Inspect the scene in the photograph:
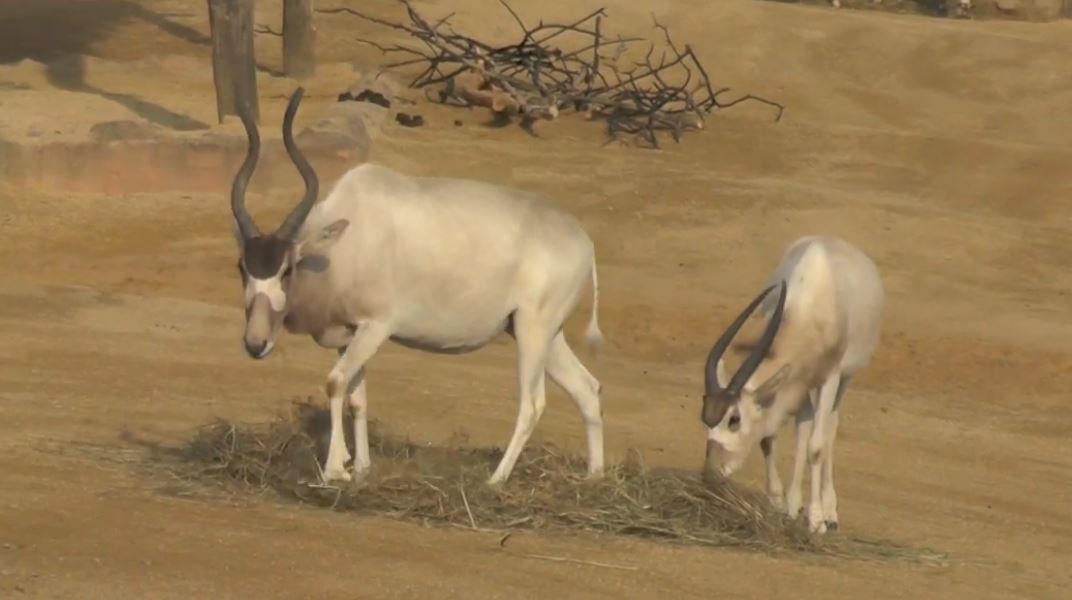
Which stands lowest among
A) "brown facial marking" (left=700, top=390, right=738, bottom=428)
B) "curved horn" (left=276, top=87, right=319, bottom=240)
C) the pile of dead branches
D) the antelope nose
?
the pile of dead branches

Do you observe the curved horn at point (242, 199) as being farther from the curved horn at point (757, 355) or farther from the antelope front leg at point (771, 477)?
the antelope front leg at point (771, 477)

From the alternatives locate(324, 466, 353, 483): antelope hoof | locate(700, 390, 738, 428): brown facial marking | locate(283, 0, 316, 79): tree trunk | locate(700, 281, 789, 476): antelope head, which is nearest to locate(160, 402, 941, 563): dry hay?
locate(324, 466, 353, 483): antelope hoof

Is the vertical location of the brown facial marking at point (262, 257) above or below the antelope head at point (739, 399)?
above

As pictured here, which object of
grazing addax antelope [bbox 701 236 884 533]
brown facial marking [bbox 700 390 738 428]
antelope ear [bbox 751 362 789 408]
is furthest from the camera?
antelope ear [bbox 751 362 789 408]

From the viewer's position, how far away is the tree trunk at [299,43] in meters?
22.3

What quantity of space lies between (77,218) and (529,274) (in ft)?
24.2

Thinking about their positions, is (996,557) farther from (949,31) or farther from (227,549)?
(949,31)

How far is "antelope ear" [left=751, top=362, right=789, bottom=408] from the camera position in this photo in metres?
9.73

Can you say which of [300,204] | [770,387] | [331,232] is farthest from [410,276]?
[770,387]

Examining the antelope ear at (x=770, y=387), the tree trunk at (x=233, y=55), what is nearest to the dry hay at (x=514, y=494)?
the antelope ear at (x=770, y=387)

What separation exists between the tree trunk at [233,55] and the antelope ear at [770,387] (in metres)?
9.66

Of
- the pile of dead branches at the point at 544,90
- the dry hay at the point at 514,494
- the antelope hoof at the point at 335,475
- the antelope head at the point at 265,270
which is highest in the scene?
the antelope head at the point at 265,270

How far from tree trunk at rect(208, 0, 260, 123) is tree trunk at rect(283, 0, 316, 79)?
3.14 metres

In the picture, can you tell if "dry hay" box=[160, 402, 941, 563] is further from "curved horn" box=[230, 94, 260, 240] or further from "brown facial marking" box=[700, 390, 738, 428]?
"curved horn" box=[230, 94, 260, 240]
